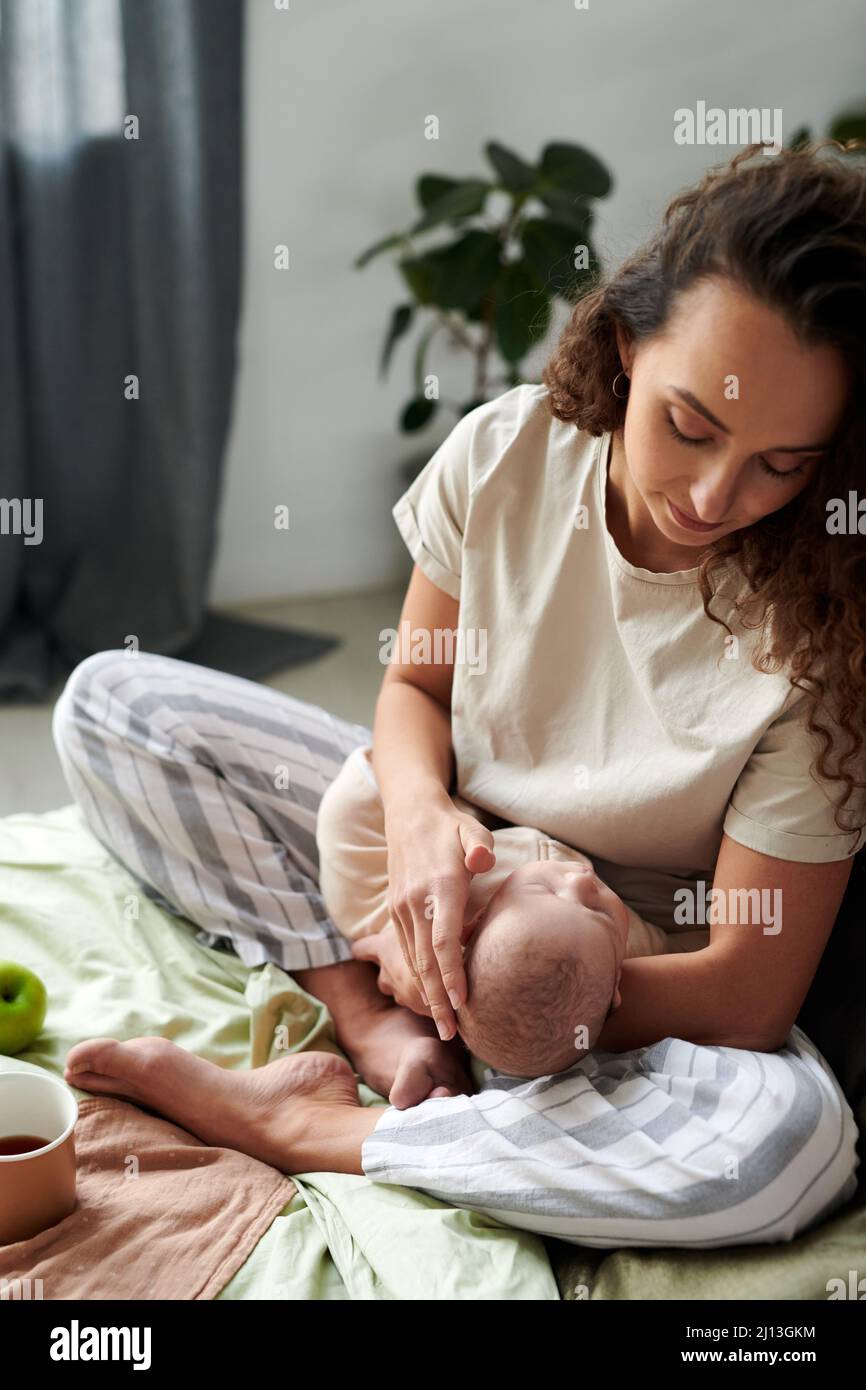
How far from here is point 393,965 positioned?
1.46 meters

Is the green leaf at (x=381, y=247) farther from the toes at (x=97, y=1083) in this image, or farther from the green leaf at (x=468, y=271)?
the toes at (x=97, y=1083)

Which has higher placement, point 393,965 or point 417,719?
point 417,719

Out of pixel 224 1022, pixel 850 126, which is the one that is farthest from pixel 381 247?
pixel 224 1022

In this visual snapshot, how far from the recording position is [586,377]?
136cm

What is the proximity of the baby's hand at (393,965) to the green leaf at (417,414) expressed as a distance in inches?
70.0

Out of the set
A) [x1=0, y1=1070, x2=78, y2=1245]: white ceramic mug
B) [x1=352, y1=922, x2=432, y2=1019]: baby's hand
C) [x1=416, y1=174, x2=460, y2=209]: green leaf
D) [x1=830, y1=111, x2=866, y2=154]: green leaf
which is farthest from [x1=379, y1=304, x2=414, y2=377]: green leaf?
[x1=0, y1=1070, x2=78, y2=1245]: white ceramic mug

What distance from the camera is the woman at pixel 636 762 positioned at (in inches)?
45.1

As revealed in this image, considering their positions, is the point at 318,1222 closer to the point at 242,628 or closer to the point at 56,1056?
the point at 56,1056

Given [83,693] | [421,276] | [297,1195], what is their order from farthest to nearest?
[421,276], [83,693], [297,1195]

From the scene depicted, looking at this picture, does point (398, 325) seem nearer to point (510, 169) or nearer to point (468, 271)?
point (468, 271)

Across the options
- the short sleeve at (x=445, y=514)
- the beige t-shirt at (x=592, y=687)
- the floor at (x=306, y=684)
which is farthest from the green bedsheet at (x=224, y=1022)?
the floor at (x=306, y=684)

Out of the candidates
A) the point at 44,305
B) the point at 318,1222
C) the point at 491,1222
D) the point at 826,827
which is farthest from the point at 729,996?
the point at 44,305

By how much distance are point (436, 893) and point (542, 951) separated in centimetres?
12
